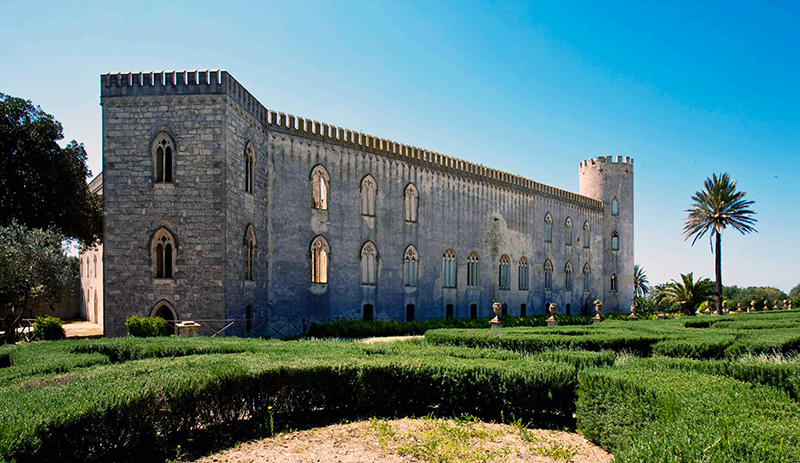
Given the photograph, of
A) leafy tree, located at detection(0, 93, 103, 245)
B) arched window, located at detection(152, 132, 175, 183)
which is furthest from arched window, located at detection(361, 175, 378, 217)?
leafy tree, located at detection(0, 93, 103, 245)

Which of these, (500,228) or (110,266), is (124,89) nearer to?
(110,266)

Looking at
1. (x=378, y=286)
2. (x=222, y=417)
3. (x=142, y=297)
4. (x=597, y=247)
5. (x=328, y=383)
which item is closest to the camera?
(x=222, y=417)

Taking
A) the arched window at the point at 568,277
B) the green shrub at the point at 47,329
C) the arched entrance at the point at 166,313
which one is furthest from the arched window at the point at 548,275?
the green shrub at the point at 47,329

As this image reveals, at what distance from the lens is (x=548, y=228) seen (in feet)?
124

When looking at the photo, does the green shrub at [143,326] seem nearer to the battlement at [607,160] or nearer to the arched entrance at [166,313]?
the arched entrance at [166,313]

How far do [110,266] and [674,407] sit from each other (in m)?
16.5

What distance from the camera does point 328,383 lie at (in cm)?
859

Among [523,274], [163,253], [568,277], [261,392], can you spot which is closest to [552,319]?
[523,274]

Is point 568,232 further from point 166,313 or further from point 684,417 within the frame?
point 684,417

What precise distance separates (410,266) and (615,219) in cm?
2265

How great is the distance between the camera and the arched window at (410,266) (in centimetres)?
2697

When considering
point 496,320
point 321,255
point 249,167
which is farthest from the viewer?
point 321,255

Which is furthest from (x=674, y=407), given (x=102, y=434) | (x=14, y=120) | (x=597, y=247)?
(x=597, y=247)

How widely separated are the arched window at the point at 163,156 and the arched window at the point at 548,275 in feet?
84.4
